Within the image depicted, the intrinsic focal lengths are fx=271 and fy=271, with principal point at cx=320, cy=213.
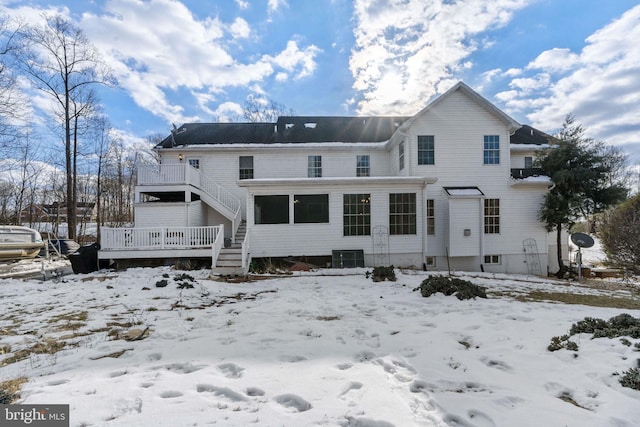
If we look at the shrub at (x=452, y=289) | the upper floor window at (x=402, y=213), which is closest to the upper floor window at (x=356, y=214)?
the upper floor window at (x=402, y=213)

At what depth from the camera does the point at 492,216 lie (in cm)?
1262

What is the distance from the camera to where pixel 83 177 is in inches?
910

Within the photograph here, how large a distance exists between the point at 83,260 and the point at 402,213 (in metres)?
12.5

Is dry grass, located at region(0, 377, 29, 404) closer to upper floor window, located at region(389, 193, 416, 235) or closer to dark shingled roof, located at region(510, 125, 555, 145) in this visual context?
upper floor window, located at region(389, 193, 416, 235)

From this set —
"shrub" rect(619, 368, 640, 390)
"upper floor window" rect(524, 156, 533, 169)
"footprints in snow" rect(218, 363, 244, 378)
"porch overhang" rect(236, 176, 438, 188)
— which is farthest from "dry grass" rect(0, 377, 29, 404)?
"upper floor window" rect(524, 156, 533, 169)

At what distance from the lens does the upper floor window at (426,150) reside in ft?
40.8

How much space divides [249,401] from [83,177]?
94.8 ft

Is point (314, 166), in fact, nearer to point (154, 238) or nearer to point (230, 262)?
point (230, 262)

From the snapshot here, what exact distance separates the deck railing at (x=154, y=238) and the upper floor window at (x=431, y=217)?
8987mm

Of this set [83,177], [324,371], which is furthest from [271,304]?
[83,177]

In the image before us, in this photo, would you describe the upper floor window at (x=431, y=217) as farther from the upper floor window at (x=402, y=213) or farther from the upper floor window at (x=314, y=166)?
the upper floor window at (x=314, y=166)

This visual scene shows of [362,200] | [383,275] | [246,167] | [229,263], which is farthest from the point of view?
[246,167]

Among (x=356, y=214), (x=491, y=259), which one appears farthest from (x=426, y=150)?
(x=491, y=259)

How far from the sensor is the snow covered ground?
2.20 m
